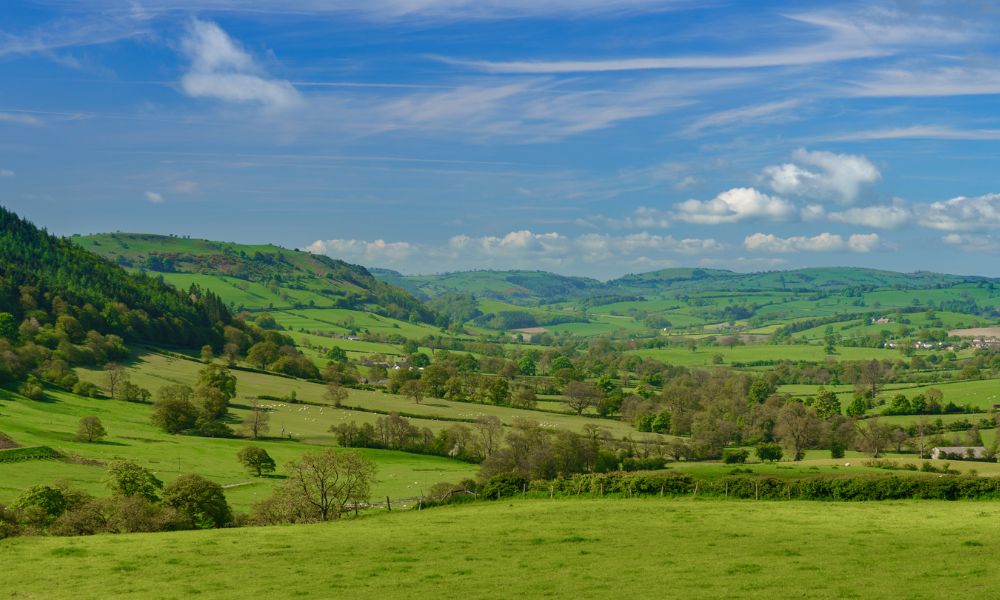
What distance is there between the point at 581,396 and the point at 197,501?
123379mm

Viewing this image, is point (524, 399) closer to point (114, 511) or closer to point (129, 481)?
point (129, 481)

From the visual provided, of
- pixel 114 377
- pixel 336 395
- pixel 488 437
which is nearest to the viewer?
pixel 488 437

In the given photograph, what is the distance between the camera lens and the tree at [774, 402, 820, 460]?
118 metres

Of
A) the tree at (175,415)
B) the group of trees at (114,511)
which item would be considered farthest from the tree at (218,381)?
the group of trees at (114,511)

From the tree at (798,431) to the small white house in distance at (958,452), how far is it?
15.5 metres

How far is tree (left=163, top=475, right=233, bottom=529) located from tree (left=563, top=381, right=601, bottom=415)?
119 metres

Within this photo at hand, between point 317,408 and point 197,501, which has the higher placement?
point 197,501

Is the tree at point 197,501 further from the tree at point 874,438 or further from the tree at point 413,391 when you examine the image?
the tree at point 413,391

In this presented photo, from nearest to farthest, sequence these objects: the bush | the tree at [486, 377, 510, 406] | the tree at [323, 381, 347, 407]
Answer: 1. the bush
2. the tree at [323, 381, 347, 407]
3. the tree at [486, 377, 510, 406]

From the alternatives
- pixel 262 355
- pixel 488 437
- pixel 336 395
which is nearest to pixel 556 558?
pixel 488 437

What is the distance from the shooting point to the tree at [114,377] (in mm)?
136000

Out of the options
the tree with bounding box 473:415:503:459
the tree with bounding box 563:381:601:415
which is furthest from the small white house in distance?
the tree with bounding box 563:381:601:415

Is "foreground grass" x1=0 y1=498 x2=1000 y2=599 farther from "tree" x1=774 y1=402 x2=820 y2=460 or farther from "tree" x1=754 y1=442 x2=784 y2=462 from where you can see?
"tree" x1=774 y1=402 x2=820 y2=460

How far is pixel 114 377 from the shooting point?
450 ft
